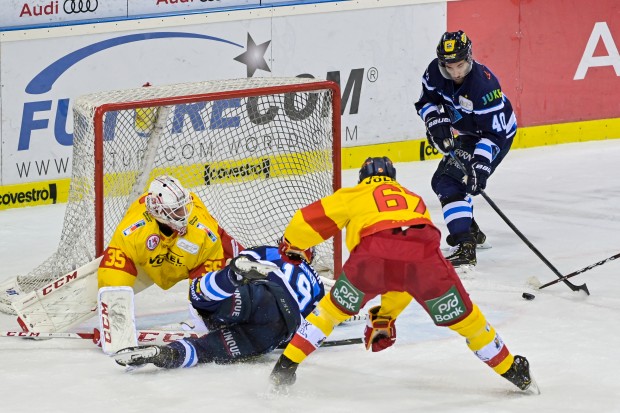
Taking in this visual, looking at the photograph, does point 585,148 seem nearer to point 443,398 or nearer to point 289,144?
point 289,144

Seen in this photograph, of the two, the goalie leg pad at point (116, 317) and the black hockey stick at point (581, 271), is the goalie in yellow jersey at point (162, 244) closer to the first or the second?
the goalie leg pad at point (116, 317)

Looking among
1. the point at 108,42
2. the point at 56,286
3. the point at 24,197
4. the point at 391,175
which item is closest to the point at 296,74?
the point at 108,42

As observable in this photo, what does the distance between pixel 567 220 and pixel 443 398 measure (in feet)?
10.3

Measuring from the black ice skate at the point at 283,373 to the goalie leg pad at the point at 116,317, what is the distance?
751mm

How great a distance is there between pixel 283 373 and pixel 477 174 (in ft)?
6.89

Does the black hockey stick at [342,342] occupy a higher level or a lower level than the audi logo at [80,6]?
lower

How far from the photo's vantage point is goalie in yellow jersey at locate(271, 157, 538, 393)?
15.3ft

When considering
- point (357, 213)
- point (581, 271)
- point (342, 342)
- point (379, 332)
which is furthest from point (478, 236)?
point (357, 213)

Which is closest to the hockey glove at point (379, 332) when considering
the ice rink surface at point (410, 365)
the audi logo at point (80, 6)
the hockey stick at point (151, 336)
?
the ice rink surface at point (410, 365)

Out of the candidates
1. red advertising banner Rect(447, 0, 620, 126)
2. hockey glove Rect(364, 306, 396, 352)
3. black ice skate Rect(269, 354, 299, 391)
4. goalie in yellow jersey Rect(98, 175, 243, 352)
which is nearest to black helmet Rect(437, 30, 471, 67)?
goalie in yellow jersey Rect(98, 175, 243, 352)

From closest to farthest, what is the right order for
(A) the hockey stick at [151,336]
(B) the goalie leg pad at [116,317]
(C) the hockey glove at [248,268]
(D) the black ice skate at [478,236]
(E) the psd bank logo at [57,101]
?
1. (C) the hockey glove at [248,268]
2. (B) the goalie leg pad at [116,317]
3. (A) the hockey stick at [151,336]
4. (D) the black ice skate at [478,236]
5. (E) the psd bank logo at [57,101]

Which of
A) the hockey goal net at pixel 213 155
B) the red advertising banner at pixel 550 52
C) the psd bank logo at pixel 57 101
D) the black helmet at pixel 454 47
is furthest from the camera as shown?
the red advertising banner at pixel 550 52

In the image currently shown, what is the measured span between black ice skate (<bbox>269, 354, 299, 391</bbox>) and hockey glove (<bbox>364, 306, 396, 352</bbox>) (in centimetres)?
42

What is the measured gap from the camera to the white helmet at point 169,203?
5363 millimetres
